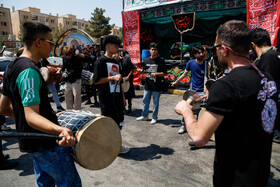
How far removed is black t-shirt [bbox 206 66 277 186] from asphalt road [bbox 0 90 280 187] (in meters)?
1.68

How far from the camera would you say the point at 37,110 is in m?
1.51

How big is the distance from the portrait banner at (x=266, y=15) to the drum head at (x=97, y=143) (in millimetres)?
6722

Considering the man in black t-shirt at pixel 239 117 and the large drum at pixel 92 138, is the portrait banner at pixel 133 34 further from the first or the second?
the man in black t-shirt at pixel 239 117

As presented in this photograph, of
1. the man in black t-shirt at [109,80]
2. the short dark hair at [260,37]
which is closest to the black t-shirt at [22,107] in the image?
the man in black t-shirt at [109,80]

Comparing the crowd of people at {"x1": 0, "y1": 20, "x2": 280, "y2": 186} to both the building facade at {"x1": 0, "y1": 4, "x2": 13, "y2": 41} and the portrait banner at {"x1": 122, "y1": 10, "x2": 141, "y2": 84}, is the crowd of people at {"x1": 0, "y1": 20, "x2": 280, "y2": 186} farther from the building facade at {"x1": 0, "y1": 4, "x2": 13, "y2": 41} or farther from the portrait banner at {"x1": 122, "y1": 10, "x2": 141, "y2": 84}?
the building facade at {"x1": 0, "y1": 4, "x2": 13, "y2": 41}

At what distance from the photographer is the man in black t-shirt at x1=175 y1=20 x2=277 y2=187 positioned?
120 centimetres

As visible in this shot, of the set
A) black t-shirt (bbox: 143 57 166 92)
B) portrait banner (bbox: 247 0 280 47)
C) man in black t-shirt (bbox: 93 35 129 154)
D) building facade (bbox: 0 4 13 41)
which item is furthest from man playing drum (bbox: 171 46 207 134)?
building facade (bbox: 0 4 13 41)

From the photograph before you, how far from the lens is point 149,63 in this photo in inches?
214

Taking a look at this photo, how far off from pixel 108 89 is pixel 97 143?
1.70 m

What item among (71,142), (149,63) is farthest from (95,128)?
(149,63)

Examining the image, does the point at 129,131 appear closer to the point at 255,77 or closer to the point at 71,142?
the point at 71,142

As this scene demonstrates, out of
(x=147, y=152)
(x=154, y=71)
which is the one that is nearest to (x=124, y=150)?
(x=147, y=152)

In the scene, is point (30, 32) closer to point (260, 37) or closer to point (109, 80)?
point (109, 80)

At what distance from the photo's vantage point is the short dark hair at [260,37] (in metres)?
3.21
